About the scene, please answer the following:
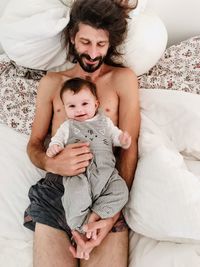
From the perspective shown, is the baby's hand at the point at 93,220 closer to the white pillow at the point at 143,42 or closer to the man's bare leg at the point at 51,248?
the man's bare leg at the point at 51,248

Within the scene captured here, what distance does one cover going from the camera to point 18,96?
5.62ft

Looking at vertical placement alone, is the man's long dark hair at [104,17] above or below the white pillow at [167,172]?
above

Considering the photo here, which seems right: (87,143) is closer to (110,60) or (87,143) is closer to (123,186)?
(123,186)

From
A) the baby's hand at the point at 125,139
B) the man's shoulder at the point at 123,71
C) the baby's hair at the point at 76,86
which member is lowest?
the baby's hand at the point at 125,139

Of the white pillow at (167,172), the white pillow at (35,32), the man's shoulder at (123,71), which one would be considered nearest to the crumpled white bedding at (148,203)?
the white pillow at (167,172)

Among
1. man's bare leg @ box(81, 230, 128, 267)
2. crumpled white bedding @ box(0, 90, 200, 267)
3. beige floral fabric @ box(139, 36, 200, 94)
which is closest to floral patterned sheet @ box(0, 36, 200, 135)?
beige floral fabric @ box(139, 36, 200, 94)

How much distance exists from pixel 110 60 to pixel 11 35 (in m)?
0.42

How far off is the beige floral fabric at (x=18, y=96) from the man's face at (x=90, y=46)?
0.34 metres

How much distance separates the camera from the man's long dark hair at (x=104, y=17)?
4.73ft

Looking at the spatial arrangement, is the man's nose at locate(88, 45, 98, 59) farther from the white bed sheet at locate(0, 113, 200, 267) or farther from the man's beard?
the white bed sheet at locate(0, 113, 200, 267)

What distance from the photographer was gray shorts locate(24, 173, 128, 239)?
1.28 meters

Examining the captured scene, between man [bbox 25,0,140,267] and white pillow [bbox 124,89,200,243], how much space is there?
0.23ft

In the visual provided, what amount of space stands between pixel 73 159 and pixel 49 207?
19 centimetres

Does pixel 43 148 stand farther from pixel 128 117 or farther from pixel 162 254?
pixel 162 254
